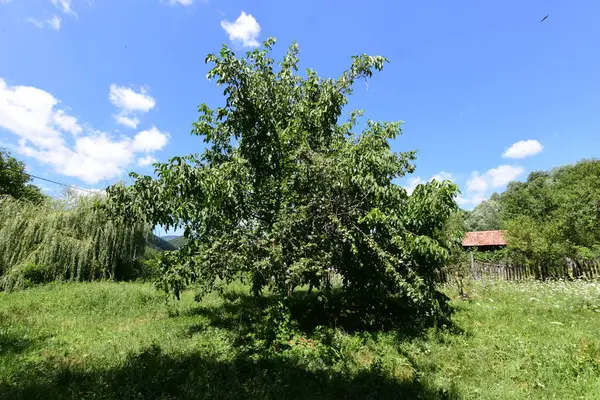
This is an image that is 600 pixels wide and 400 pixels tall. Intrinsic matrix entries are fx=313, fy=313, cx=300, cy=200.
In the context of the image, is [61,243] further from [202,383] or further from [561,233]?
[561,233]

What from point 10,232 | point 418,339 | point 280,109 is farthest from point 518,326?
point 10,232

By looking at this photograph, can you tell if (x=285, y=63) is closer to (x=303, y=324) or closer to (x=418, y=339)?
(x=303, y=324)

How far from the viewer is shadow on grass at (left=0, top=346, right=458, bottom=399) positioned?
397 cm

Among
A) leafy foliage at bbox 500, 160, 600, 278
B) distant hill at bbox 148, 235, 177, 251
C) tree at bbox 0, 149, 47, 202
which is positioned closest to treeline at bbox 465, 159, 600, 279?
leafy foliage at bbox 500, 160, 600, 278

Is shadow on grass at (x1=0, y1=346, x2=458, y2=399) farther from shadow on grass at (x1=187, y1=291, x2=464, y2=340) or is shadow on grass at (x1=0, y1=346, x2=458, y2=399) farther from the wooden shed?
the wooden shed

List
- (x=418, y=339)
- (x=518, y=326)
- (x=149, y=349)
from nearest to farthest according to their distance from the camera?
(x=149, y=349) < (x=418, y=339) < (x=518, y=326)

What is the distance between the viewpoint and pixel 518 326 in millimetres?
6629

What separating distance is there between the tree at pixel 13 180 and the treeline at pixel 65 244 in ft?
38.2

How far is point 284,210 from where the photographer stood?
240 inches

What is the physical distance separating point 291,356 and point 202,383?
61.9 inches

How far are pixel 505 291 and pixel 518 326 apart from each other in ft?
12.3

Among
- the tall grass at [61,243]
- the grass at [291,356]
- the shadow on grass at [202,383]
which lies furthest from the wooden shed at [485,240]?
the shadow on grass at [202,383]

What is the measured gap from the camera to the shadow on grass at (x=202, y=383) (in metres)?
3.97

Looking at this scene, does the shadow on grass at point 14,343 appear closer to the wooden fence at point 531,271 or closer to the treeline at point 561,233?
the wooden fence at point 531,271
